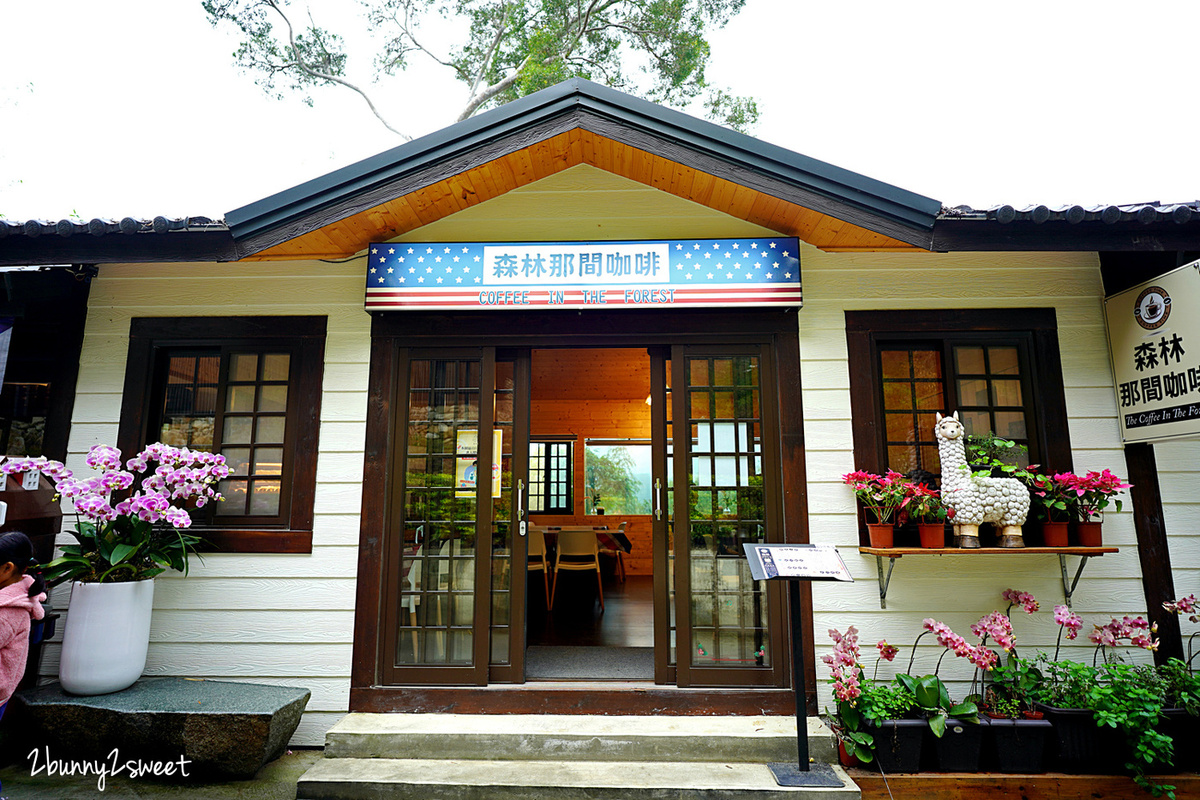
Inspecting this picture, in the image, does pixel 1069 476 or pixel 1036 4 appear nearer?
pixel 1069 476

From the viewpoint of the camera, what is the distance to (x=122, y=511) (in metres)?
3.22

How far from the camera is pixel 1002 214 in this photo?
3148 millimetres

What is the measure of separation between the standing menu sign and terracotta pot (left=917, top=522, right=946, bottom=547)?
1236 mm

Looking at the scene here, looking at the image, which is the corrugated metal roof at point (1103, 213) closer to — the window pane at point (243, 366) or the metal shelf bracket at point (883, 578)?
the metal shelf bracket at point (883, 578)

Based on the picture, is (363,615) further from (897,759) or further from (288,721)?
(897,759)

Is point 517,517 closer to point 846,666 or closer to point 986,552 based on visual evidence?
point 846,666

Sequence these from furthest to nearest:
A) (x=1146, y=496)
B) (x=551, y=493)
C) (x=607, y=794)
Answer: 1. (x=551, y=493)
2. (x=1146, y=496)
3. (x=607, y=794)

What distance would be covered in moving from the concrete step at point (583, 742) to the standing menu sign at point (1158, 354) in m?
2.40

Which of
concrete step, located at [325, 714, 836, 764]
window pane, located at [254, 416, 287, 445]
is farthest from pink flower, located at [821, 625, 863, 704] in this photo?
window pane, located at [254, 416, 287, 445]

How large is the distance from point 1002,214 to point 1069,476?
4.69 ft

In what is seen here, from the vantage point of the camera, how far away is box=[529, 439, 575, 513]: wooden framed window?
966 cm

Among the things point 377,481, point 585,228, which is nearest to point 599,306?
point 585,228

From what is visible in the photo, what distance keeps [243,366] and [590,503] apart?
640cm

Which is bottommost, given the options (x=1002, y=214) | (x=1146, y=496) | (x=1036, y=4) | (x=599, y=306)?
(x=1146, y=496)
